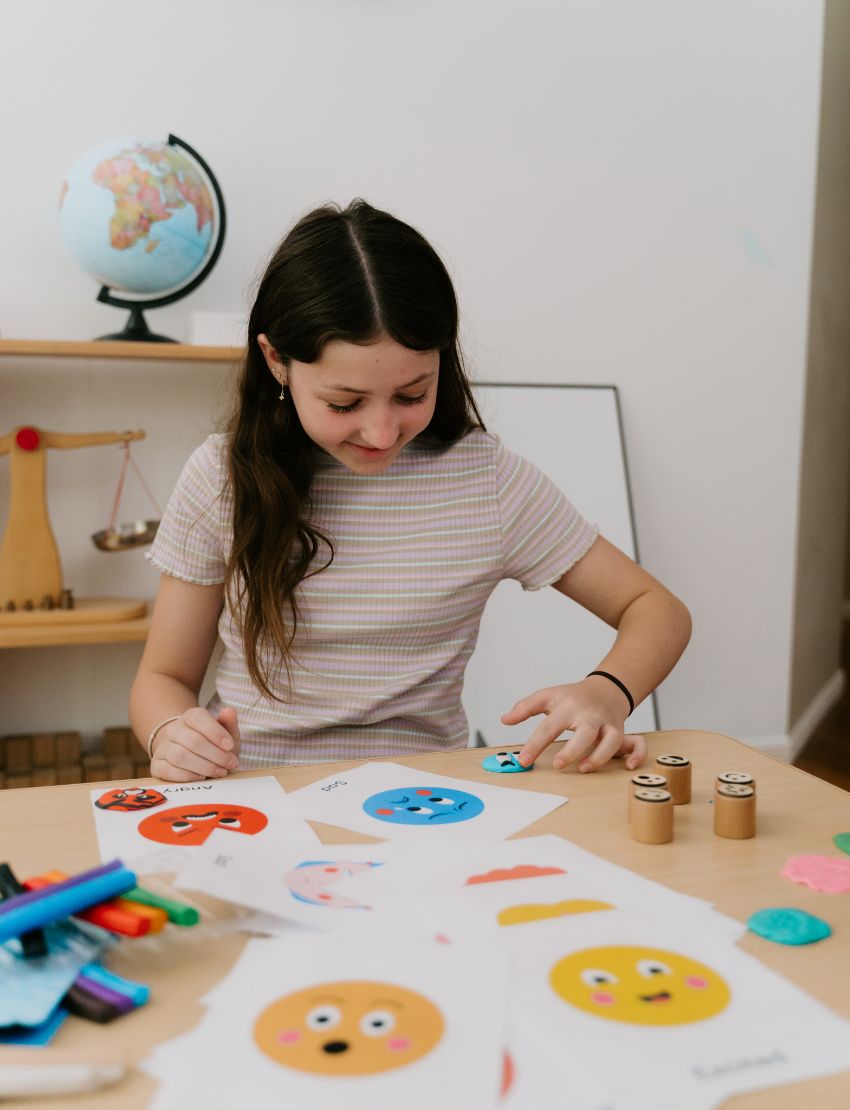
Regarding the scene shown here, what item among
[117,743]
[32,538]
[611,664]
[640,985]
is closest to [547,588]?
[117,743]

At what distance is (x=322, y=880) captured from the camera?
0.63 meters

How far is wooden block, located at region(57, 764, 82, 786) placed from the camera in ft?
6.24

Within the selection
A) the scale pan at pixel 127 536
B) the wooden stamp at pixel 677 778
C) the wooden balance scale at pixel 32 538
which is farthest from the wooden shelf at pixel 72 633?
the wooden stamp at pixel 677 778

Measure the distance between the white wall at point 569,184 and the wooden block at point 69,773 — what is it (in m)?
0.65

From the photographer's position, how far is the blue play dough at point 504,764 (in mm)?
884

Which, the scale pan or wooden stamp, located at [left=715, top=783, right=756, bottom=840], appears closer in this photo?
wooden stamp, located at [left=715, top=783, right=756, bottom=840]

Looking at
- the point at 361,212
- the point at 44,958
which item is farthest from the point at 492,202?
the point at 44,958

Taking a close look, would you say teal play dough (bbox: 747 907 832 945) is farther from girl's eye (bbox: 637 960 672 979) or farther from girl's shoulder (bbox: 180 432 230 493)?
girl's shoulder (bbox: 180 432 230 493)

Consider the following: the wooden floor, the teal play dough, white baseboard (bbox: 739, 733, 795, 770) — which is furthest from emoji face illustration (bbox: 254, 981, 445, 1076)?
white baseboard (bbox: 739, 733, 795, 770)

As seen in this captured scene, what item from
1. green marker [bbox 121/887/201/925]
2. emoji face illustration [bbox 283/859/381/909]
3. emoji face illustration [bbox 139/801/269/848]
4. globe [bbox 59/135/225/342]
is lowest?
emoji face illustration [bbox 139/801/269/848]

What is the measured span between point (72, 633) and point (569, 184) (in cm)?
139

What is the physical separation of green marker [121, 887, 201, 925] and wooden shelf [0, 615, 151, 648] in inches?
48.0

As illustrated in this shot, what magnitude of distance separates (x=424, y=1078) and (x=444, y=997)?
6 centimetres

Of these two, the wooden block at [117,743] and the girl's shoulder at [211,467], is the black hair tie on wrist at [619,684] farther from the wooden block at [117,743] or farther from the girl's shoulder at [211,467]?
the wooden block at [117,743]
